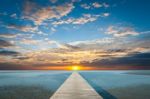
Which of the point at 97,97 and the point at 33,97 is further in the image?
the point at 33,97

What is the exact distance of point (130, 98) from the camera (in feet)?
68.7

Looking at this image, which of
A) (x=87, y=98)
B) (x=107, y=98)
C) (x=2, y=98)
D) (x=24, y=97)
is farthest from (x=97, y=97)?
(x=2, y=98)

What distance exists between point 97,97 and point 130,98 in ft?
17.7

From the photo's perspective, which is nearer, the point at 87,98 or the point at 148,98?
the point at 87,98

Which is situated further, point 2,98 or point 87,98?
point 2,98

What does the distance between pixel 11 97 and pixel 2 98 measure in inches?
33.1

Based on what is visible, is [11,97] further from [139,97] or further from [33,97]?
[139,97]

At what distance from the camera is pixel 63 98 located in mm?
16250

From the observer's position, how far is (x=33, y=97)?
21.3m

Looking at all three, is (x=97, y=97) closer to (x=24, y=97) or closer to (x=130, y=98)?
(x=130, y=98)

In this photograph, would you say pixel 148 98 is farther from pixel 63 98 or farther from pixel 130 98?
pixel 63 98

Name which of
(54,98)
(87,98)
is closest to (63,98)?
(54,98)

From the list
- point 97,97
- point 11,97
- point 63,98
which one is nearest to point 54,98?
point 63,98

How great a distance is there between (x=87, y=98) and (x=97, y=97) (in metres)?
1.08
